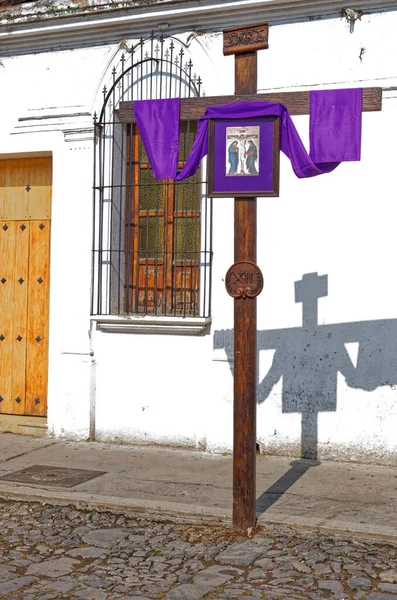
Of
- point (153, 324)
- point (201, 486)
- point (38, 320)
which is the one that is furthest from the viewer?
point (38, 320)

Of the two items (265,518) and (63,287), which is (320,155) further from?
(63,287)

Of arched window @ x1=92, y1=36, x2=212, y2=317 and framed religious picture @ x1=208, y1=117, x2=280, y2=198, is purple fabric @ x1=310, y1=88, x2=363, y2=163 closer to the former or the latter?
framed religious picture @ x1=208, y1=117, x2=280, y2=198

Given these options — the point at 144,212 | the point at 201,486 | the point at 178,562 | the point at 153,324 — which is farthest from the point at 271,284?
the point at 178,562

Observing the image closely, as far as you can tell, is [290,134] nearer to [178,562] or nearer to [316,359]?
[316,359]

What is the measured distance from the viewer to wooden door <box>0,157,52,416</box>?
29.7 feet

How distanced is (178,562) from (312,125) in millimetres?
2934

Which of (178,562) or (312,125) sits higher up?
(312,125)

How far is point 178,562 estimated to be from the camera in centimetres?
512

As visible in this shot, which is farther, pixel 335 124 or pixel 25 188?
pixel 25 188

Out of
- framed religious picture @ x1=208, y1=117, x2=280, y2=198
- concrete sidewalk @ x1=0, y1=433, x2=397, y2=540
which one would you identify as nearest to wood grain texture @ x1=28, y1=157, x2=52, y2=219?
concrete sidewalk @ x1=0, y1=433, x2=397, y2=540

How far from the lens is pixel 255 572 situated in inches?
194

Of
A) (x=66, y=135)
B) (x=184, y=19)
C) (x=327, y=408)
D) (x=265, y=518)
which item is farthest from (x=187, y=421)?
(x=184, y=19)

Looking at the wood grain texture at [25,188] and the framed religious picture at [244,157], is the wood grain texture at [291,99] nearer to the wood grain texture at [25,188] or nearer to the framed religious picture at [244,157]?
the framed religious picture at [244,157]

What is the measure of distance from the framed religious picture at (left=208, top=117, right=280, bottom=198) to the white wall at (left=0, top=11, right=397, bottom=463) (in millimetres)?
2075
